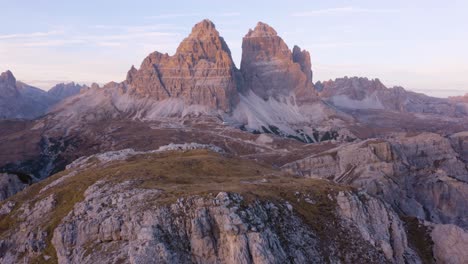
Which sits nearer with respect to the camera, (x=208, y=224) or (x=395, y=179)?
(x=208, y=224)

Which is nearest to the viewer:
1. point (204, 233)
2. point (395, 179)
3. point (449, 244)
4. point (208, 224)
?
point (204, 233)

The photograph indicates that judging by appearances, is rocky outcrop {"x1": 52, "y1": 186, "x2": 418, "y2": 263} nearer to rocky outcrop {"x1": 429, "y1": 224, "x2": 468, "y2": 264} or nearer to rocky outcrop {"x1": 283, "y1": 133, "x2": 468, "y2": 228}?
rocky outcrop {"x1": 429, "y1": 224, "x2": 468, "y2": 264}

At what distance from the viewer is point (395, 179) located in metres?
163

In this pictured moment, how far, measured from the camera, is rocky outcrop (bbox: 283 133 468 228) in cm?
15200

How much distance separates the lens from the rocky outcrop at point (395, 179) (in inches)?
5984

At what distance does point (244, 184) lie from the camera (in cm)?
7875

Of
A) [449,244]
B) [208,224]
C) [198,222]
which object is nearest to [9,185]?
[198,222]

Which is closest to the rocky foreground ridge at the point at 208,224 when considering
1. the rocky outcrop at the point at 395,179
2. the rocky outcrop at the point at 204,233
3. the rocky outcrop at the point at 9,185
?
the rocky outcrop at the point at 204,233

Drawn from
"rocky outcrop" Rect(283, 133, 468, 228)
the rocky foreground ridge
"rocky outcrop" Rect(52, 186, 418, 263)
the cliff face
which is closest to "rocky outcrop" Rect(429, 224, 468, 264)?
the rocky foreground ridge

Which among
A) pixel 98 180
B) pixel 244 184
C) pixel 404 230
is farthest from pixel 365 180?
pixel 98 180

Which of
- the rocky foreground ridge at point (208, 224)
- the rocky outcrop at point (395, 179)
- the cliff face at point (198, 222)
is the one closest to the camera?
the cliff face at point (198, 222)

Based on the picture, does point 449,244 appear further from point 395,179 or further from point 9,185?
point 9,185

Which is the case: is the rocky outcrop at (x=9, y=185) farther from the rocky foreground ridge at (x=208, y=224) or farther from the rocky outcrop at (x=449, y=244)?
the rocky outcrop at (x=449, y=244)

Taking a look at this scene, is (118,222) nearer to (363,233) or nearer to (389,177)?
(363,233)
